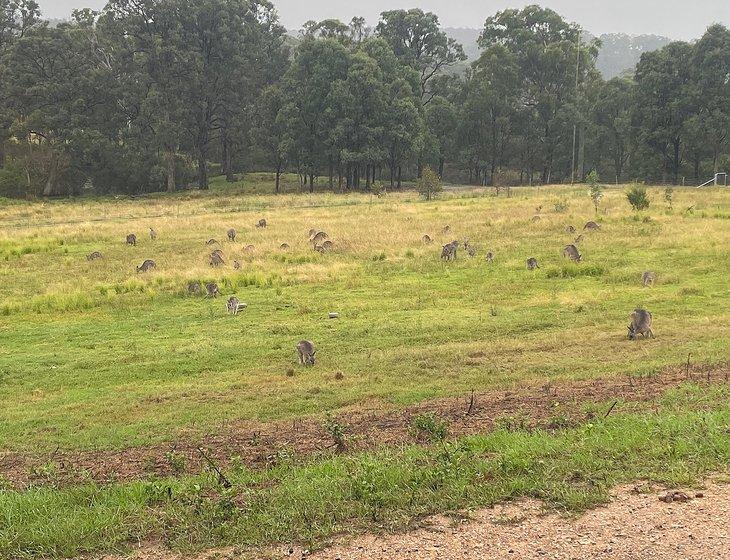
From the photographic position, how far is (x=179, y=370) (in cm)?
1236

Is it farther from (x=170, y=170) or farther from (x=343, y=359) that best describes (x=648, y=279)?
(x=170, y=170)

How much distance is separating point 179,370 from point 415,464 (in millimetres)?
7049

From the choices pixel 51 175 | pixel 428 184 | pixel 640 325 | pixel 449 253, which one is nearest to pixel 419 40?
pixel 428 184

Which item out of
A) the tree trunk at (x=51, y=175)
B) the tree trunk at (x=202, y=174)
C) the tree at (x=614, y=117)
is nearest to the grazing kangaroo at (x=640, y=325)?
the tree trunk at (x=202, y=174)

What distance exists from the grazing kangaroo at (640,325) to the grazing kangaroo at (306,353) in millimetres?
6034

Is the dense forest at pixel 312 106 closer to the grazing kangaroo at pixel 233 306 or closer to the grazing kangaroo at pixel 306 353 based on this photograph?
the grazing kangaroo at pixel 233 306

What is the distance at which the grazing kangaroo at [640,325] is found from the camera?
12750 mm

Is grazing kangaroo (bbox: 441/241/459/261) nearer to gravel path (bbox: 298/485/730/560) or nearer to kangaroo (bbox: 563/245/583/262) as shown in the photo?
kangaroo (bbox: 563/245/583/262)

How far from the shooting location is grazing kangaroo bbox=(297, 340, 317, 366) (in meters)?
12.2

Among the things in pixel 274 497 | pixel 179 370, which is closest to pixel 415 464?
pixel 274 497

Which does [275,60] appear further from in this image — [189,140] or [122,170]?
[122,170]

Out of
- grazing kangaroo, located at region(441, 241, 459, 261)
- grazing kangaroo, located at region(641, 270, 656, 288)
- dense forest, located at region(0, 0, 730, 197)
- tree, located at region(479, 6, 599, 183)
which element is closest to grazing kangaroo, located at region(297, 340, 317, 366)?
grazing kangaroo, located at region(641, 270, 656, 288)

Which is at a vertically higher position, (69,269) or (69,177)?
(69,177)

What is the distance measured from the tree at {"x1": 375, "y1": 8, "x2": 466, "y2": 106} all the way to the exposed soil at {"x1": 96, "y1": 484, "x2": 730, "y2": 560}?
76.7 metres
